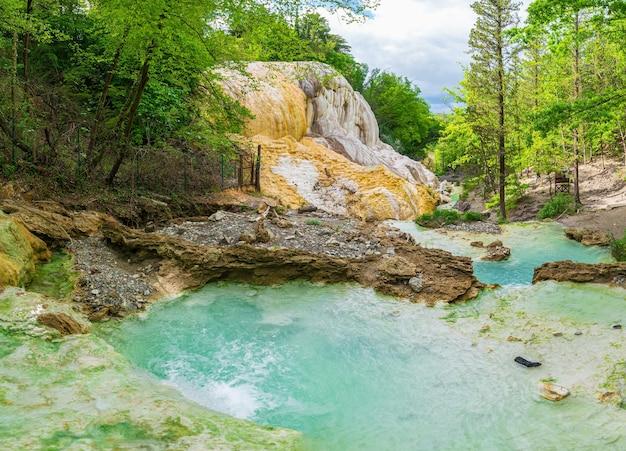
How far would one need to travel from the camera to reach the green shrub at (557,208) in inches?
878

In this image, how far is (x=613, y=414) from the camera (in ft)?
19.1

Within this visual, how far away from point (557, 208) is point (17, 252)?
21.5 metres

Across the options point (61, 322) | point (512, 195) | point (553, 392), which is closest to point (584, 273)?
point (553, 392)

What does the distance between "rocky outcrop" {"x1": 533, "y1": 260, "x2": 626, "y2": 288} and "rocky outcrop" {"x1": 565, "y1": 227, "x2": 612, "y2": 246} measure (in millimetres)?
5488

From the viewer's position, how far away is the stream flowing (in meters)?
5.78

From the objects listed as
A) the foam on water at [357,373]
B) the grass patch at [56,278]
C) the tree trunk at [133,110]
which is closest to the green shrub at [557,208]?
the foam on water at [357,373]

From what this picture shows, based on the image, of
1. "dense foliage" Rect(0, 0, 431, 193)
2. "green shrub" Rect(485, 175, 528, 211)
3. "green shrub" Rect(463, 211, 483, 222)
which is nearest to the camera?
"dense foliage" Rect(0, 0, 431, 193)

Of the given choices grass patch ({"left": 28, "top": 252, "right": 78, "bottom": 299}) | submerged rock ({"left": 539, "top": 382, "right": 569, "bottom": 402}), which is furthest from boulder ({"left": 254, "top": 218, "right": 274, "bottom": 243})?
submerged rock ({"left": 539, "top": 382, "right": 569, "bottom": 402})

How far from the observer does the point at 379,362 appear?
7566 mm

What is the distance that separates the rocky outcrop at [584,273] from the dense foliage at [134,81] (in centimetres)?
722

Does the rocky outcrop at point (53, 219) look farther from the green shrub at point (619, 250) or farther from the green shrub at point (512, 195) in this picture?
the green shrub at point (512, 195)

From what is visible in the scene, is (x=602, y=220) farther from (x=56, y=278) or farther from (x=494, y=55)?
(x=56, y=278)

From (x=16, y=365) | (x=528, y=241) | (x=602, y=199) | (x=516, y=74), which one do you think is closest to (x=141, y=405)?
(x=16, y=365)

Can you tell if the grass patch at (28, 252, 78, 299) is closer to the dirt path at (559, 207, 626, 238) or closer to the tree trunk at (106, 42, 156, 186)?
the tree trunk at (106, 42, 156, 186)
